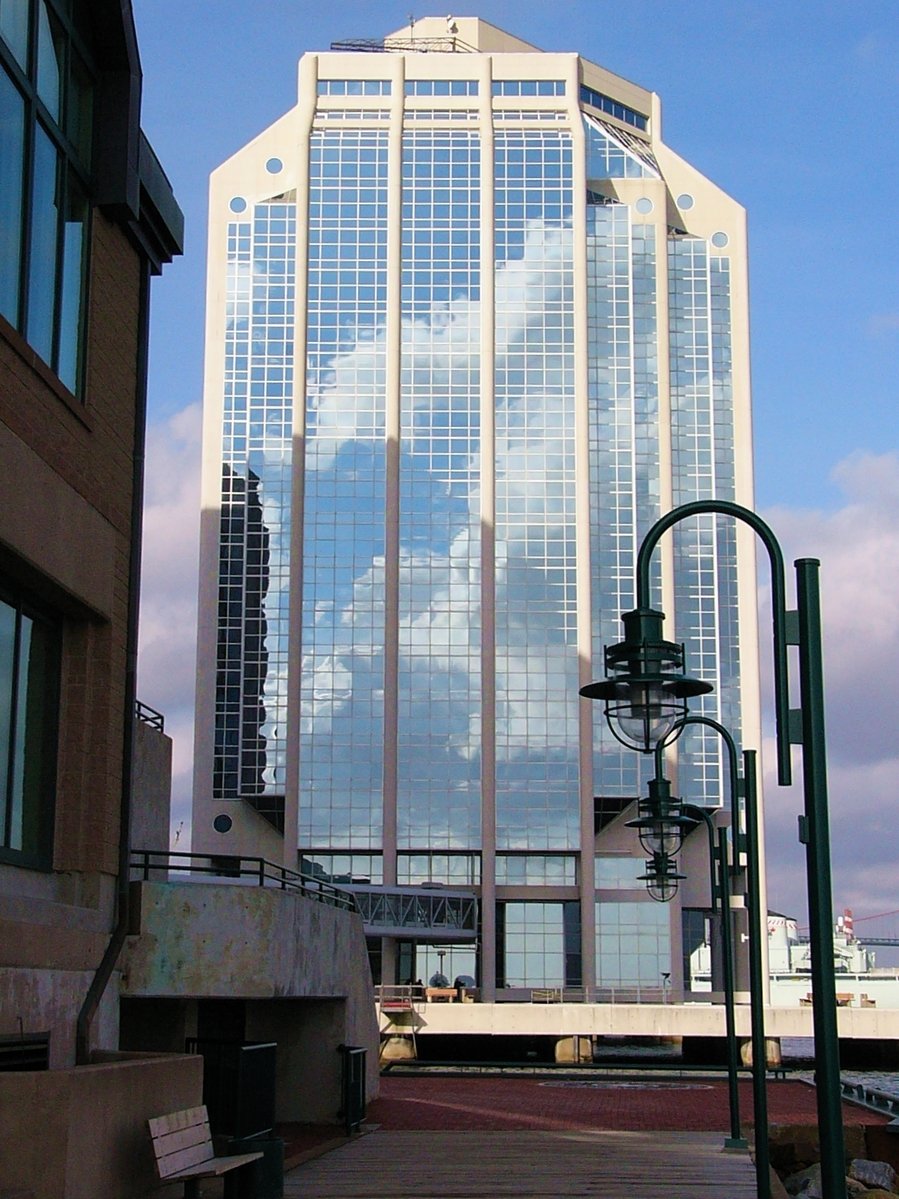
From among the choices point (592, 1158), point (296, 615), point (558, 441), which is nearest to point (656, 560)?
point (558, 441)

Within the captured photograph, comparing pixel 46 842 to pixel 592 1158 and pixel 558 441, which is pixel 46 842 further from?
pixel 558 441

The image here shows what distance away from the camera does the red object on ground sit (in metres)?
26.1

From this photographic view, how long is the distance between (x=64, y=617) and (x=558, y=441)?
6199cm

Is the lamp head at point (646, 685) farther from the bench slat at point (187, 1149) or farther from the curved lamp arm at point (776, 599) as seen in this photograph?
the bench slat at point (187, 1149)

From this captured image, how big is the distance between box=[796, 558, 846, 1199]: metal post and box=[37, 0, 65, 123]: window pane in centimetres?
1114

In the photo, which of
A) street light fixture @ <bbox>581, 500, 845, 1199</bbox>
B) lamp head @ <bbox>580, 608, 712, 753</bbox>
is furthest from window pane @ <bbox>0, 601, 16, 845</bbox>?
lamp head @ <bbox>580, 608, 712, 753</bbox>

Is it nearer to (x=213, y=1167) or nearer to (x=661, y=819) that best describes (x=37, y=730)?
(x=213, y=1167)

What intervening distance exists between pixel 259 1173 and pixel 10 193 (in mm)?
9888

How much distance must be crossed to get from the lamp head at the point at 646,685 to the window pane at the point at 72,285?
9543 mm

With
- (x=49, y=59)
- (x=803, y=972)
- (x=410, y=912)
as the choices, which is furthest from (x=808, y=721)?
(x=803, y=972)

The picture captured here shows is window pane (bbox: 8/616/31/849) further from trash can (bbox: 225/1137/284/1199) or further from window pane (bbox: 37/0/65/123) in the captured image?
window pane (bbox: 37/0/65/123)

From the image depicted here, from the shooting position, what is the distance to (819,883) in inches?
309

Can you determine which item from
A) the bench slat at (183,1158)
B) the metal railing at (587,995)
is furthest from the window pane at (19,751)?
the metal railing at (587,995)

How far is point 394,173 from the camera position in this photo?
79.3 m
